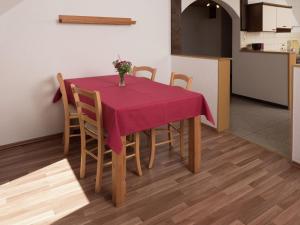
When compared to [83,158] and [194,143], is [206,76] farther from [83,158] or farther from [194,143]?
[83,158]

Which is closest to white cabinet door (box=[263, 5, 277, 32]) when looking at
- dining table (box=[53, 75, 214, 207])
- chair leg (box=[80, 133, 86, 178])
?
dining table (box=[53, 75, 214, 207])

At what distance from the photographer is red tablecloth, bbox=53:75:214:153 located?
6.93 ft

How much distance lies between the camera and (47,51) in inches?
137

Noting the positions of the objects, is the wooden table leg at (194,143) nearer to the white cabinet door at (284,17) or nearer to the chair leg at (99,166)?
A: the chair leg at (99,166)

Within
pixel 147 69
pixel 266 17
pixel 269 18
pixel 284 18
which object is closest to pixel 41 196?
pixel 147 69

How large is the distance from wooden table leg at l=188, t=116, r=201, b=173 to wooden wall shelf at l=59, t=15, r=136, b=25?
6.55 feet

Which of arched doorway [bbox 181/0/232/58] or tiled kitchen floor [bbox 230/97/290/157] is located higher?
arched doorway [bbox 181/0/232/58]

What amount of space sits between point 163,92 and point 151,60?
1.87 meters

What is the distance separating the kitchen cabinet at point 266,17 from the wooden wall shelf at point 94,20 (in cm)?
270

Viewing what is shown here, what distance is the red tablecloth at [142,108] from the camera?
2113 mm

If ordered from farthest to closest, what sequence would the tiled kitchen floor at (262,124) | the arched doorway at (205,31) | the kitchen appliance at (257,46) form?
the arched doorway at (205,31)
the kitchen appliance at (257,46)
the tiled kitchen floor at (262,124)

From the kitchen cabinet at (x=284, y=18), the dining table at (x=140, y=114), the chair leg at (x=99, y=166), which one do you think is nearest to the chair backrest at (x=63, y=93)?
the dining table at (x=140, y=114)

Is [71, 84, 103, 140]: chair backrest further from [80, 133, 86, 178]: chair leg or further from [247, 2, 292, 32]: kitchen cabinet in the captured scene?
[247, 2, 292, 32]: kitchen cabinet

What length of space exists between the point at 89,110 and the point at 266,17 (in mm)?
4530
